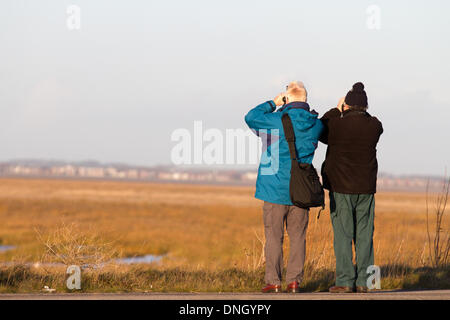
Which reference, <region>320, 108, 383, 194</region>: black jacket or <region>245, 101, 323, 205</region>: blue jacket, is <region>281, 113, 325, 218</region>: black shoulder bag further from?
<region>320, 108, 383, 194</region>: black jacket

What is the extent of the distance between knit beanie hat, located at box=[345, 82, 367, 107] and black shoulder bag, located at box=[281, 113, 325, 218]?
2.66 feet

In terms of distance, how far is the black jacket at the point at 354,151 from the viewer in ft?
26.4

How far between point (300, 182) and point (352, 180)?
2.19ft

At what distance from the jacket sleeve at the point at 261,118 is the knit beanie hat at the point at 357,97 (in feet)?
2.98

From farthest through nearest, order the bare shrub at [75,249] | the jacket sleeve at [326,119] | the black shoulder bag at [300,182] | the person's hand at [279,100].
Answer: the bare shrub at [75,249]
the jacket sleeve at [326,119]
the person's hand at [279,100]
the black shoulder bag at [300,182]

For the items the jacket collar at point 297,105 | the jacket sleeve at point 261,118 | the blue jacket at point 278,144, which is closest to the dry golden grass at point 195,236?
the blue jacket at point 278,144

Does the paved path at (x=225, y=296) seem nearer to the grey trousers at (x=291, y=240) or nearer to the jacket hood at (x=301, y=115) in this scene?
the grey trousers at (x=291, y=240)

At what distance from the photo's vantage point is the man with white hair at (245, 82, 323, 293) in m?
7.84

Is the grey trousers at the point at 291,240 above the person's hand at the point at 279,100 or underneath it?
underneath

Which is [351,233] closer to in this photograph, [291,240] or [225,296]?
[291,240]

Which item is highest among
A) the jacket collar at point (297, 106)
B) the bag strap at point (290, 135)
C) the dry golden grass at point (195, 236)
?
the jacket collar at point (297, 106)

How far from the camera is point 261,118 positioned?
7.86 m

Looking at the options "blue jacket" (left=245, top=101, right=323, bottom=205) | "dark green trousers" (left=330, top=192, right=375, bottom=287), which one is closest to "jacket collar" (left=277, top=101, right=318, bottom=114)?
"blue jacket" (left=245, top=101, right=323, bottom=205)
